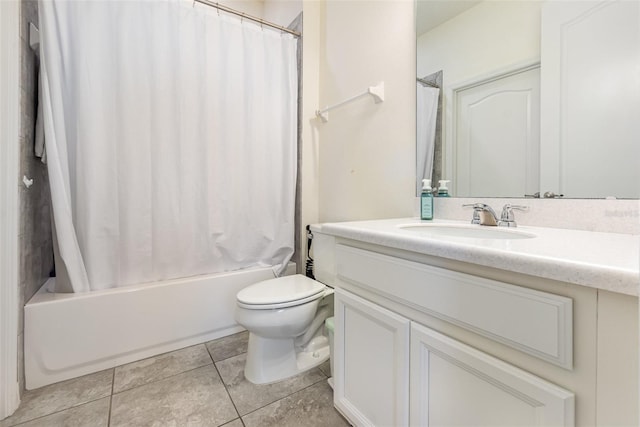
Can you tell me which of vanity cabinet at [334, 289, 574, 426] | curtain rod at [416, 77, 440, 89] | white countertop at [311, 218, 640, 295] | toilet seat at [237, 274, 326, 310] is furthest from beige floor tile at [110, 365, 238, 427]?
curtain rod at [416, 77, 440, 89]

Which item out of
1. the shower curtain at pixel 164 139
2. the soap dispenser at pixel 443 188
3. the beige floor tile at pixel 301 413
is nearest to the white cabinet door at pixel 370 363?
the beige floor tile at pixel 301 413

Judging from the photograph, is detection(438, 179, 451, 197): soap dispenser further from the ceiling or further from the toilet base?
the toilet base

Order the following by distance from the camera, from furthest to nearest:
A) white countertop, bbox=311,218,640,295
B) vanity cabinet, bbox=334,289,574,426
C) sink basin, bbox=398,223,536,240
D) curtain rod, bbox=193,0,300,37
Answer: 1. curtain rod, bbox=193,0,300,37
2. sink basin, bbox=398,223,536,240
3. vanity cabinet, bbox=334,289,574,426
4. white countertop, bbox=311,218,640,295

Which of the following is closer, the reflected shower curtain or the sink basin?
the sink basin

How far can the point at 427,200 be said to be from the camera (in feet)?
3.97

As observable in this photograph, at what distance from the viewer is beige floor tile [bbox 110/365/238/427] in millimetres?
1058

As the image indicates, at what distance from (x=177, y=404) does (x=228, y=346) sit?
448mm

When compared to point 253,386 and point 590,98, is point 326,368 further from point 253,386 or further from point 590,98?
point 590,98

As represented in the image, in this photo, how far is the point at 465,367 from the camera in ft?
2.03

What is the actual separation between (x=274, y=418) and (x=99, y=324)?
0.96 metres

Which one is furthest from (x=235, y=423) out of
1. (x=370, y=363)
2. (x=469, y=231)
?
(x=469, y=231)

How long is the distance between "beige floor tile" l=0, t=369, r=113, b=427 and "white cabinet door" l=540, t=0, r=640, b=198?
77.1 inches

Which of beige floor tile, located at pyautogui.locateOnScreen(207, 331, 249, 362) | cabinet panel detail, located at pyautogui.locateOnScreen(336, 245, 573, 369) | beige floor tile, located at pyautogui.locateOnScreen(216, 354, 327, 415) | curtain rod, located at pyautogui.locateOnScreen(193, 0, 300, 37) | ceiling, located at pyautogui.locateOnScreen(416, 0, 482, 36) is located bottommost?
beige floor tile, located at pyautogui.locateOnScreen(216, 354, 327, 415)

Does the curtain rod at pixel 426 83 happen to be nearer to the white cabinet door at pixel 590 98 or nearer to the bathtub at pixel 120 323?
the white cabinet door at pixel 590 98
